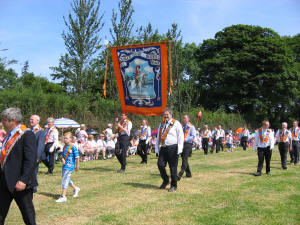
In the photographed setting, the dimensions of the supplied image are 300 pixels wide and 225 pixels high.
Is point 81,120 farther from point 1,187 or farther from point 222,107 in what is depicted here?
point 222,107

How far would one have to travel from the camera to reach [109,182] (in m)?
9.14

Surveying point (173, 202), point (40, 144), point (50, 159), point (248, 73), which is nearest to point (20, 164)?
point (40, 144)

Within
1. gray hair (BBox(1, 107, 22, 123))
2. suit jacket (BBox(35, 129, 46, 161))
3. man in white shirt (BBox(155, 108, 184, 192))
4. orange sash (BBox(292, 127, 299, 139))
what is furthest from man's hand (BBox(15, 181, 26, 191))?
orange sash (BBox(292, 127, 299, 139))

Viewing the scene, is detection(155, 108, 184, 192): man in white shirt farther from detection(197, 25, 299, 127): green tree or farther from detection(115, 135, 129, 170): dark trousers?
detection(197, 25, 299, 127): green tree

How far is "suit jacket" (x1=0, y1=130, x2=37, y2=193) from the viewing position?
13.2 feet

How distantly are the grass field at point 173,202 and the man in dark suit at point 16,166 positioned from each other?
144 cm

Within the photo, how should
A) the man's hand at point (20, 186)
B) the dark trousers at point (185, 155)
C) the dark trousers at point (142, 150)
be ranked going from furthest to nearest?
the dark trousers at point (142, 150) < the dark trousers at point (185, 155) < the man's hand at point (20, 186)

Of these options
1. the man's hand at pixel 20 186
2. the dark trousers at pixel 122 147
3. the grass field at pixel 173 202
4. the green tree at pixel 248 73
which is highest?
the green tree at pixel 248 73

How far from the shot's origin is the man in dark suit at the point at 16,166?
13.3 ft

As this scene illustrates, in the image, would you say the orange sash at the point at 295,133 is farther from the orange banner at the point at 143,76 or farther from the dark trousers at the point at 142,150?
the dark trousers at the point at 142,150

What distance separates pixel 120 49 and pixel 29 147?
8878 millimetres

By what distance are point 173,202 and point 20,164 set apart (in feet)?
12.0

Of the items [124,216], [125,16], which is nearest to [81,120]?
[125,16]

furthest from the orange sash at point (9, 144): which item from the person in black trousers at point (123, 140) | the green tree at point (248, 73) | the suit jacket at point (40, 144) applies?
the green tree at point (248, 73)
